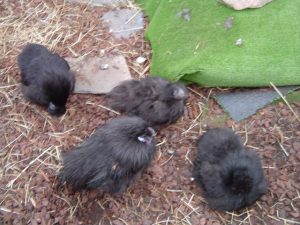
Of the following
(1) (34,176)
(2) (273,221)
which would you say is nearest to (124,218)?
(1) (34,176)

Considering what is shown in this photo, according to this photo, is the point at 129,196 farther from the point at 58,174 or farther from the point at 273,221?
the point at 273,221

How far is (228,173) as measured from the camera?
125 inches

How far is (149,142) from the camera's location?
3234 millimetres

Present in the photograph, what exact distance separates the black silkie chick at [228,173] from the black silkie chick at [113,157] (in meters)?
0.48

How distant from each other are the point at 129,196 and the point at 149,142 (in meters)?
0.55

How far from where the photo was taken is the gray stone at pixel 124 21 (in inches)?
177

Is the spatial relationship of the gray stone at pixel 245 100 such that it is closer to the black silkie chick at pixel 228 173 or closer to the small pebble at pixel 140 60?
the black silkie chick at pixel 228 173

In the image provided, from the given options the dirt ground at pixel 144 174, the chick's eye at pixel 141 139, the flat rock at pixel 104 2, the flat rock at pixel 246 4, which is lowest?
the dirt ground at pixel 144 174

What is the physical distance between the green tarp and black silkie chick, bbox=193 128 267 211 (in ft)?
2.22

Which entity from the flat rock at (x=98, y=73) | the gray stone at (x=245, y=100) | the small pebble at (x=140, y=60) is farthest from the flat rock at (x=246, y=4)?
the flat rock at (x=98, y=73)

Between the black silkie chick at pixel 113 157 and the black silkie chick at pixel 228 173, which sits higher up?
the black silkie chick at pixel 113 157

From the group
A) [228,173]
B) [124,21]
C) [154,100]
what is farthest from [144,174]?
[124,21]

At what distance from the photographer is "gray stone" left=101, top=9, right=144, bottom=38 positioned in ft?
14.7

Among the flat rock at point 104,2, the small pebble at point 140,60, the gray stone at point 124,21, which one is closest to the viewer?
the small pebble at point 140,60
